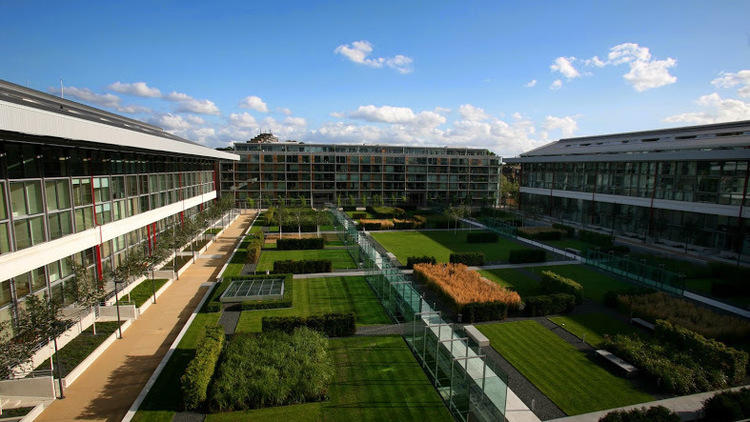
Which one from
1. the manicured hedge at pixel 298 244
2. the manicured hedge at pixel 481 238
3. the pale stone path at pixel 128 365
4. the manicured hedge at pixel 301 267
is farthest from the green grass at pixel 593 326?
the manicured hedge at pixel 298 244

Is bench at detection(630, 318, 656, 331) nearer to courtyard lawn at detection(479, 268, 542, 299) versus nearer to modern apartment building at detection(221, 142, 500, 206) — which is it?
courtyard lawn at detection(479, 268, 542, 299)

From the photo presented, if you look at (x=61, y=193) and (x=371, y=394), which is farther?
(x=61, y=193)

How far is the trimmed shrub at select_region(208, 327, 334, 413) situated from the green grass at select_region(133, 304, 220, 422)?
1.46m

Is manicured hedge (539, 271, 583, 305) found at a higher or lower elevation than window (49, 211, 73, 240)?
lower

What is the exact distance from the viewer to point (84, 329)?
1959 cm

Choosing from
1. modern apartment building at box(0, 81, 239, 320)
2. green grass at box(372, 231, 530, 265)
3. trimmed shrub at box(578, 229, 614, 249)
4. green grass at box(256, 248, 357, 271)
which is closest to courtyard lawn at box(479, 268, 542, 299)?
green grass at box(372, 231, 530, 265)

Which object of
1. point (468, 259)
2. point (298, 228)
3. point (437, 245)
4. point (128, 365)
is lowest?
point (128, 365)

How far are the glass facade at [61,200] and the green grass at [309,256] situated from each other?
31.2 ft

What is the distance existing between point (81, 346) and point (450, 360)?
54.1 ft

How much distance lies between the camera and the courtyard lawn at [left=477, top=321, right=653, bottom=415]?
14508 mm

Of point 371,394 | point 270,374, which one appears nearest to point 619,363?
point 371,394

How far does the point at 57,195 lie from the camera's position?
18.9m

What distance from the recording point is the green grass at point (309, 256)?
3281 cm

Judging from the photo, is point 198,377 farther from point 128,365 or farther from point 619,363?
point 619,363
